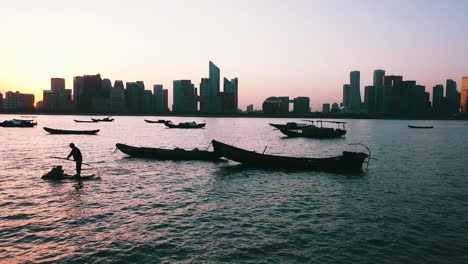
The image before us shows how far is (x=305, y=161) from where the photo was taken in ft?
114

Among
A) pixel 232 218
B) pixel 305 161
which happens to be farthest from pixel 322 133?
pixel 232 218

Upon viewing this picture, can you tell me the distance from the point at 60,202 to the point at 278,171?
2171 cm

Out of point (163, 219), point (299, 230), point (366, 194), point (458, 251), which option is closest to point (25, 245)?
point (163, 219)

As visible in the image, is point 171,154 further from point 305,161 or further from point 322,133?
point 322,133

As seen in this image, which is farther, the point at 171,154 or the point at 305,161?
the point at 171,154

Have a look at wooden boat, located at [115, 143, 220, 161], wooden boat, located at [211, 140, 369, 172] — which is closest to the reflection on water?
wooden boat, located at [211, 140, 369, 172]

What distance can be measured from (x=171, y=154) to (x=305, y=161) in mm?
17915

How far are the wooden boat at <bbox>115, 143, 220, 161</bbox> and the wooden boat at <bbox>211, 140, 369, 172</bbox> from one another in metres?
4.84

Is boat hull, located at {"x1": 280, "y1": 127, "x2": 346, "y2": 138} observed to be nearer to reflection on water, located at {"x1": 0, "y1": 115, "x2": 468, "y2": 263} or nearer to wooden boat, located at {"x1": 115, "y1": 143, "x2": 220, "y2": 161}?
reflection on water, located at {"x1": 0, "y1": 115, "x2": 468, "y2": 263}

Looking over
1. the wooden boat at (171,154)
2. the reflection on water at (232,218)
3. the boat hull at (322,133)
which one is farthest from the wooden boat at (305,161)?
the boat hull at (322,133)

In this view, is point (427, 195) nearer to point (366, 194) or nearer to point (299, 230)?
point (366, 194)

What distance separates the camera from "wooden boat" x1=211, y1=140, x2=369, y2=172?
3469 cm

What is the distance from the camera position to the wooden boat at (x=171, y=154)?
40.8 m

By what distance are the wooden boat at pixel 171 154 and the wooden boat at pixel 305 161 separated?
15.9 feet
